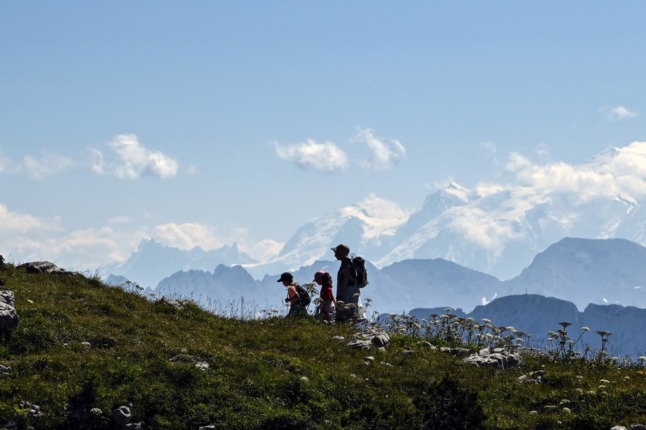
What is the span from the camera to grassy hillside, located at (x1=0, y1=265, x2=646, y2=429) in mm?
17719

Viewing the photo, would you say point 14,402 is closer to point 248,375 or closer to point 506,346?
point 248,375

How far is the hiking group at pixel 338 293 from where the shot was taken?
2959cm

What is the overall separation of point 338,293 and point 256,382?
489 inches

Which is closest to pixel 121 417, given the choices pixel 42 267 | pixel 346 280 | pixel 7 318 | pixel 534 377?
pixel 7 318

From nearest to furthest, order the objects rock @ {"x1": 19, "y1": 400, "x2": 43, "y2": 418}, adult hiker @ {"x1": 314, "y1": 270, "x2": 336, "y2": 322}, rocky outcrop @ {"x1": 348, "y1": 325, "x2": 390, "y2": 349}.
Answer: rock @ {"x1": 19, "y1": 400, "x2": 43, "y2": 418}, rocky outcrop @ {"x1": 348, "y1": 325, "x2": 390, "y2": 349}, adult hiker @ {"x1": 314, "y1": 270, "x2": 336, "y2": 322}

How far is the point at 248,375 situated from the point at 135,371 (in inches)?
103

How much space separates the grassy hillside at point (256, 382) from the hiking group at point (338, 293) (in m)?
4.60

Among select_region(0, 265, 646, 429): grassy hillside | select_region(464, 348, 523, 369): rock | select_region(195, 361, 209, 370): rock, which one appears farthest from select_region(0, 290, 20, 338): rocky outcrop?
select_region(464, 348, 523, 369): rock

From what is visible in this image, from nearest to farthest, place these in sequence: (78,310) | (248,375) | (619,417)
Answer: (619,417) < (248,375) < (78,310)

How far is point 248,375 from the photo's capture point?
19.8m

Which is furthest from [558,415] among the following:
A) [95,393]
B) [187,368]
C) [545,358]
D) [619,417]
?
[95,393]

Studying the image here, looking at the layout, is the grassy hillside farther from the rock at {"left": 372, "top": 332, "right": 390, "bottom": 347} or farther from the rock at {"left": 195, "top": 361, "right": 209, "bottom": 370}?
the rock at {"left": 372, "top": 332, "right": 390, "bottom": 347}

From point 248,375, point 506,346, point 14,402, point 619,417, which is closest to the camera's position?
point 14,402

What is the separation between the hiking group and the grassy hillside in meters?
4.60
